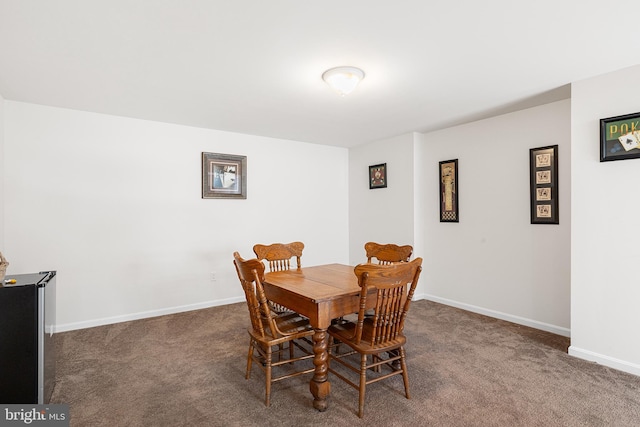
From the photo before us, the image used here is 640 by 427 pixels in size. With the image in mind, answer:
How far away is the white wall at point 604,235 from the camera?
258cm

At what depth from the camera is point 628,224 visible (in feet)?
8.52

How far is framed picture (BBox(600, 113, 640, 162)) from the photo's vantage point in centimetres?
254

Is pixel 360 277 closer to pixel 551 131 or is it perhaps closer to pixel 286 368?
pixel 286 368

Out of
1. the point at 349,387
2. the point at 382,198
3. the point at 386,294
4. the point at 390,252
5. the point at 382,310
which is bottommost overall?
the point at 349,387

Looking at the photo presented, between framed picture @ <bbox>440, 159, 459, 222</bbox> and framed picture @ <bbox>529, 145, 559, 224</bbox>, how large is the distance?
0.91 metres

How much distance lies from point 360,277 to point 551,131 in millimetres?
2887

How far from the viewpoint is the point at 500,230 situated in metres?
3.91

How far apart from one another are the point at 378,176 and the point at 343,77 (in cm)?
273

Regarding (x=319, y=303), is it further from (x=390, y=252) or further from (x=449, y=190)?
(x=449, y=190)

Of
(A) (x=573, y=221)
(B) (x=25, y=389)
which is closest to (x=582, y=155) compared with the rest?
(A) (x=573, y=221)

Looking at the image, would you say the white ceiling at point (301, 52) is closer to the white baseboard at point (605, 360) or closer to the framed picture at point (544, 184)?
the framed picture at point (544, 184)

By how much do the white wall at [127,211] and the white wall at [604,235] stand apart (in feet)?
11.6

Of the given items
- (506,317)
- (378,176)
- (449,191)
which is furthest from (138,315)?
(506,317)

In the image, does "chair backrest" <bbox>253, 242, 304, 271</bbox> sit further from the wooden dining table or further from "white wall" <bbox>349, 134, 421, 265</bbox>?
"white wall" <bbox>349, 134, 421, 265</bbox>
